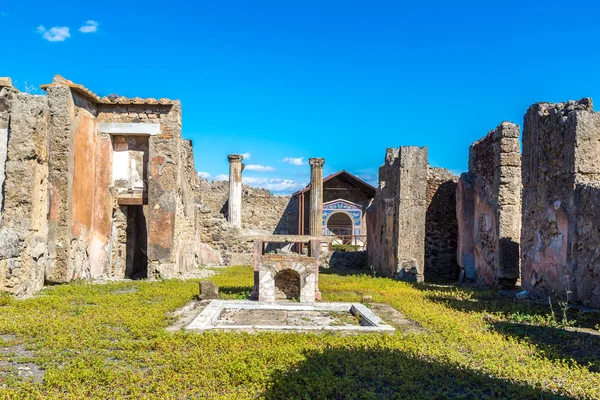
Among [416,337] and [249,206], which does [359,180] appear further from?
[416,337]

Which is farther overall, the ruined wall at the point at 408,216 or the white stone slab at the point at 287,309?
the ruined wall at the point at 408,216

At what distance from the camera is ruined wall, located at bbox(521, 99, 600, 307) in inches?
311

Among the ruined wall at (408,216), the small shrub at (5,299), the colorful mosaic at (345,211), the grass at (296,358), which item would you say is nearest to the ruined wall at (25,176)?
the small shrub at (5,299)

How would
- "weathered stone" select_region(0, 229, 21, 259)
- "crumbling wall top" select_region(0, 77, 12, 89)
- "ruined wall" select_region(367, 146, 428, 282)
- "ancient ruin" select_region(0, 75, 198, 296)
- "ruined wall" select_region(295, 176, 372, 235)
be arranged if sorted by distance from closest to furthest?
"weathered stone" select_region(0, 229, 21, 259), "ancient ruin" select_region(0, 75, 198, 296), "crumbling wall top" select_region(0, 77, 12, 89), "ruined wall" select_region(367, 146, 428, 282), "ruined wall" select_region(295, 176, 372, 235)

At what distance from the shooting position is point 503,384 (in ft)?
13.9

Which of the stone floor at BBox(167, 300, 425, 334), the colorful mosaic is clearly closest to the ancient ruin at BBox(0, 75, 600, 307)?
the stone floor at BBox(167, 300, 425, 334)

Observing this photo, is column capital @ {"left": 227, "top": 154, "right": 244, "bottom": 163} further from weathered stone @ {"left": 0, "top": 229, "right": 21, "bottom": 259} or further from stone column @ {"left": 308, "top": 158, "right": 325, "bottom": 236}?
weathered stone @ {"left": 0, "top": 229, "right": 21, "bottom": 259}

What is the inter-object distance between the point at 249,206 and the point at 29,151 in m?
21.4

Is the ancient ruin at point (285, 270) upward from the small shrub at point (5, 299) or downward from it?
upward

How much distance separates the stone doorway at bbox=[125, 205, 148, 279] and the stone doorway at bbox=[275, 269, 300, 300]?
542 cm

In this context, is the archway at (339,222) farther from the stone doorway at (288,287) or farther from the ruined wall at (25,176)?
the ruined wall at (25,176)

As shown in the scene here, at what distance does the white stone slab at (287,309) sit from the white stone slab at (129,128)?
5.98 meters

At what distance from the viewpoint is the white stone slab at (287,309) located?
621 centimetres

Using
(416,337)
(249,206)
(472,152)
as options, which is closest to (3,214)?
(416,337)
